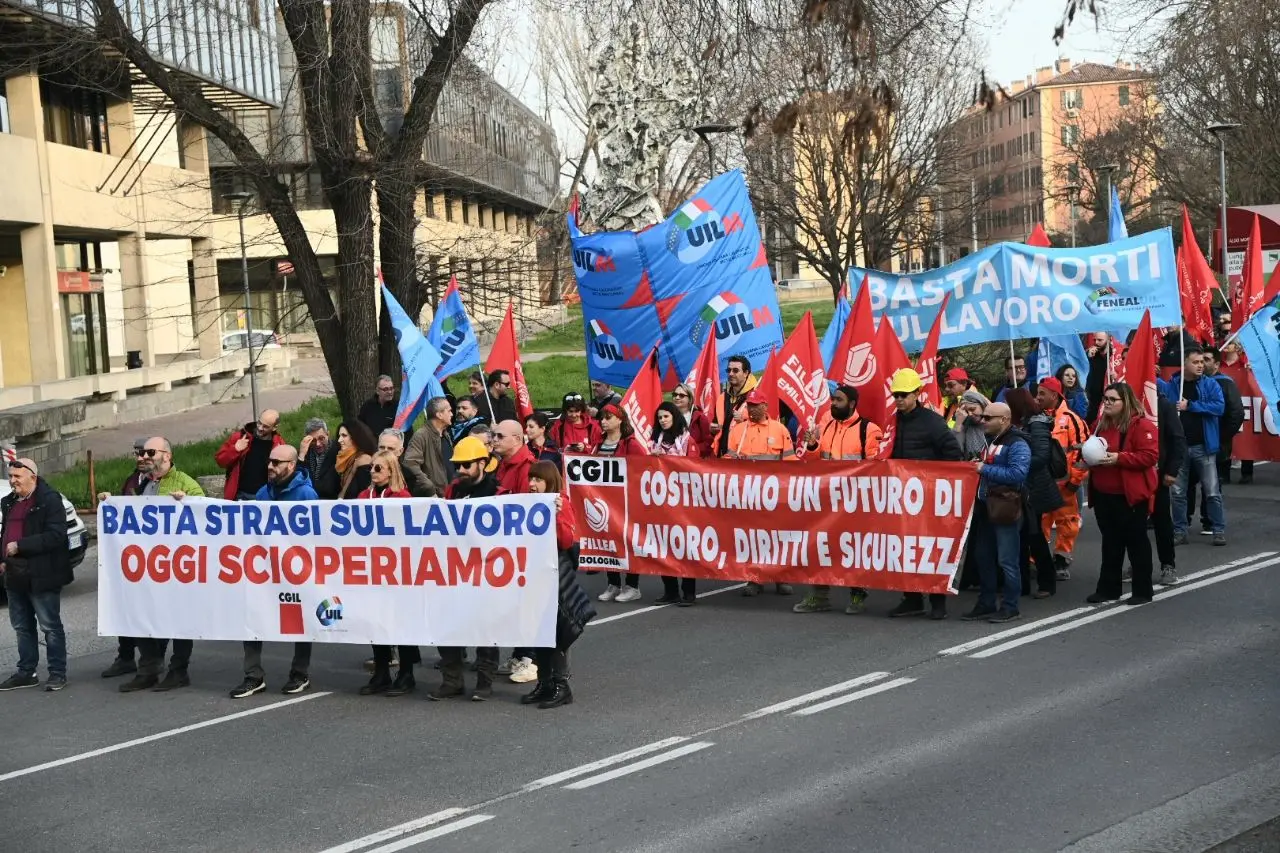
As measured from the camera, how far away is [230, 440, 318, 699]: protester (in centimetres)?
1003

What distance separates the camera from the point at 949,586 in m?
11.2

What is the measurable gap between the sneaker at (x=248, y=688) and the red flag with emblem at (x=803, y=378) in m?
4.72

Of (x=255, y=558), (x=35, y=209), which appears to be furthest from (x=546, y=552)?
(x=35, y=209)

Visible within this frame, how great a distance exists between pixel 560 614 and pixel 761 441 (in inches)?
144

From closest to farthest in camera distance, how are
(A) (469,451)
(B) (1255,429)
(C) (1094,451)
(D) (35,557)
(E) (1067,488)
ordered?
(A) (469,451) < (D) (35,557) < (C) (1094,451) < (E) (1067,488) < (B) (1255,429)

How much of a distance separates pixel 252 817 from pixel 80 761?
1.76 meters

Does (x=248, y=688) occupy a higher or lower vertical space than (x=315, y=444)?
lower

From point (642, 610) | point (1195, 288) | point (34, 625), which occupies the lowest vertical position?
point (642, 610)

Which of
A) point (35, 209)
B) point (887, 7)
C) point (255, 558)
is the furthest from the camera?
point (35, 209)

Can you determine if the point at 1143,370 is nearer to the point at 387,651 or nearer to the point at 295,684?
the point at 387,651

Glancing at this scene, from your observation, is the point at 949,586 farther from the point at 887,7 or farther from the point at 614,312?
the point at 614,312

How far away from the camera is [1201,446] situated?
14.1 meters

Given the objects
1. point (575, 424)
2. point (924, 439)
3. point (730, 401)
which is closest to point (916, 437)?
point (924, 439)

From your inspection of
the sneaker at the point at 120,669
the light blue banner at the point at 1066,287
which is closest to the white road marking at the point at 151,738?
Answer: the sneaker at the point at 120,669
